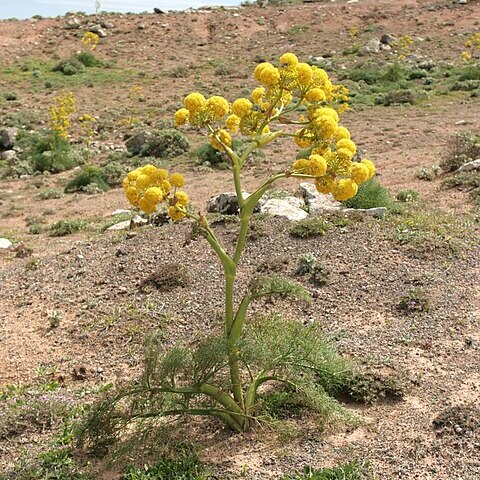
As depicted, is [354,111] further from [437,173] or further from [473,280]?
[473,280]

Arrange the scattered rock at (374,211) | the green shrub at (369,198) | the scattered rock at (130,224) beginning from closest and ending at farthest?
the scattered rock at (374,211) < the green shrub at (369,198) < the scattered rock at (130,224)

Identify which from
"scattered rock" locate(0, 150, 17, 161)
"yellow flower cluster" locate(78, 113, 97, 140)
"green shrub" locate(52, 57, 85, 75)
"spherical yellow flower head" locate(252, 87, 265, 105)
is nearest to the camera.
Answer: "spherical yellow flower head" locate(252, 87, 265, 105)

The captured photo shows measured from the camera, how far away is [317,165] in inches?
158

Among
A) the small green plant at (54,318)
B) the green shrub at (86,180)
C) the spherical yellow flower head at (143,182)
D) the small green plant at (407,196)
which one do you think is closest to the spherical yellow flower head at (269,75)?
the spherical yellow flower head at (143,182)

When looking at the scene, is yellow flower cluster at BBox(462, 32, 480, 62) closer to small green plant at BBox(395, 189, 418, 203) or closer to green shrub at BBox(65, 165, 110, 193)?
green shrub at BBox(65, 165, 110, 193)

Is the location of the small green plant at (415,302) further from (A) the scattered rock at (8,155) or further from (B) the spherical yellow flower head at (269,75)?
(A) the scattered rock at (8,155)

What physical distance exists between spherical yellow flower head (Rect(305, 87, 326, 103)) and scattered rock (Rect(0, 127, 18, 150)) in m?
17.1

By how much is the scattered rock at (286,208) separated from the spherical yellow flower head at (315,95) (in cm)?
480

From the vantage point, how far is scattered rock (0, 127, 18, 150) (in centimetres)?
1955

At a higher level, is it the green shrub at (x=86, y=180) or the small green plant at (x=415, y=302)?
the small green plant at (x=415, y=302)

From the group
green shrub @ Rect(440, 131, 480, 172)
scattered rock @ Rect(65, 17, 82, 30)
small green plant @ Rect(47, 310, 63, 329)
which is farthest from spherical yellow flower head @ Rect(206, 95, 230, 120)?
scattered rock @ Rect(65, 17, 82, 30)

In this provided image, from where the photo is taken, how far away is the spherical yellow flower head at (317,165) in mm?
4012

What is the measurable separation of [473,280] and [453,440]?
3064 millimetres

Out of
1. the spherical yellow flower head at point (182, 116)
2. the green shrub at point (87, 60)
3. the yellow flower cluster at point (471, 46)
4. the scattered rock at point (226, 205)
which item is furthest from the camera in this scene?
the green shrub at point (87, 60)
